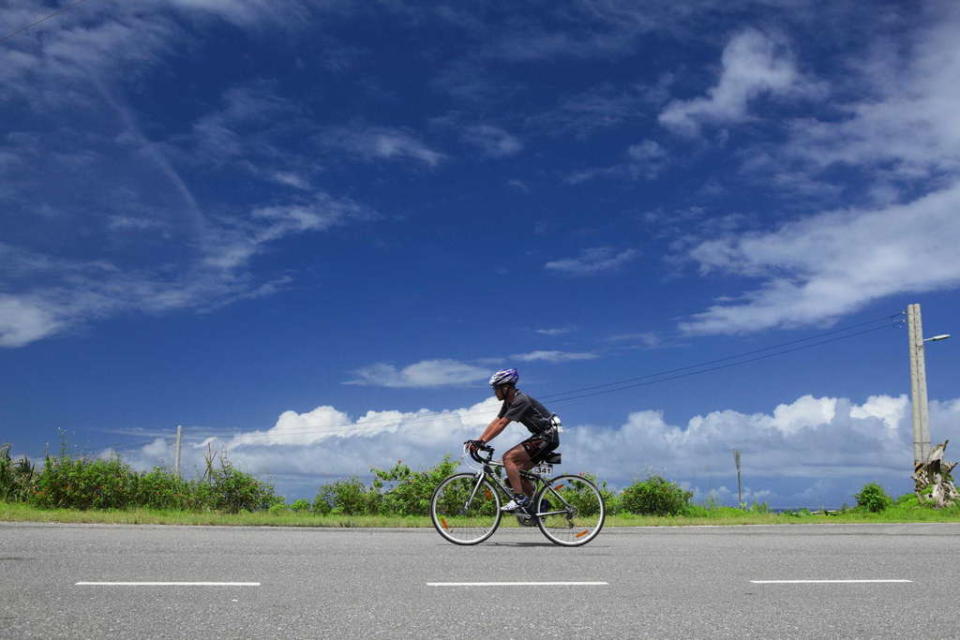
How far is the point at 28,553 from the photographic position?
366 inches

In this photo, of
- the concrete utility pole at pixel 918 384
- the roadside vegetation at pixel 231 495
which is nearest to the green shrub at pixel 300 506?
the roadside vegetation at pixel 231 495

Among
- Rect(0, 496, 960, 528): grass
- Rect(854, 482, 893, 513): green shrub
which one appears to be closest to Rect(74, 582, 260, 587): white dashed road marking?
Rect(0, 496, 960, 528): grass

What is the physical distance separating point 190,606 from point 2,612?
1.24 meters

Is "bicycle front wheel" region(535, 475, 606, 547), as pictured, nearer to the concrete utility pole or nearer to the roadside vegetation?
the roadside vegetation

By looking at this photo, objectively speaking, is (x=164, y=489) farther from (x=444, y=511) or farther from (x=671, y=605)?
(x=671, y=605)

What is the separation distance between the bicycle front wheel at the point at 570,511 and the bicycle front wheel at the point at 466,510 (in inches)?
26.2

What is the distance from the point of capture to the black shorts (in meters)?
11.7

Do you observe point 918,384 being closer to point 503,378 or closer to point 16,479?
point 503,378

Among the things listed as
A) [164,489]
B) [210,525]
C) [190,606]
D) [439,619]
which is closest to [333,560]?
[190,606]

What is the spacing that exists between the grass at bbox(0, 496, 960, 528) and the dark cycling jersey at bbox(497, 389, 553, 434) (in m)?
4.96

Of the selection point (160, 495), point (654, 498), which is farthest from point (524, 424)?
point (160, 495)

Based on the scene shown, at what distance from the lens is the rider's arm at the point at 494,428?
1166 centimetres

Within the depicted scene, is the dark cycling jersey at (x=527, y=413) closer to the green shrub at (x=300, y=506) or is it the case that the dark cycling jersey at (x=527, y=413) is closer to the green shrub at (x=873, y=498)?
the green shrub at (x=300, y=506)

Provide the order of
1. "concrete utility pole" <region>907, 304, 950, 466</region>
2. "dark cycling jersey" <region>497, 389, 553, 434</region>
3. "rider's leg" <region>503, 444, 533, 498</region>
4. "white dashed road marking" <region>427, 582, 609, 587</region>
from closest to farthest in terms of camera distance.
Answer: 1. "white dashed road marking" <region>427, 582, 609, 587</region>
2. "dark cycling jersey" <region>497, 389, 553, 434</region>
3. "rider's leg" <region>503, 444, 533, 498</region>
4. "concrete utility pole" <region>907, 304, 950, 466</region>
